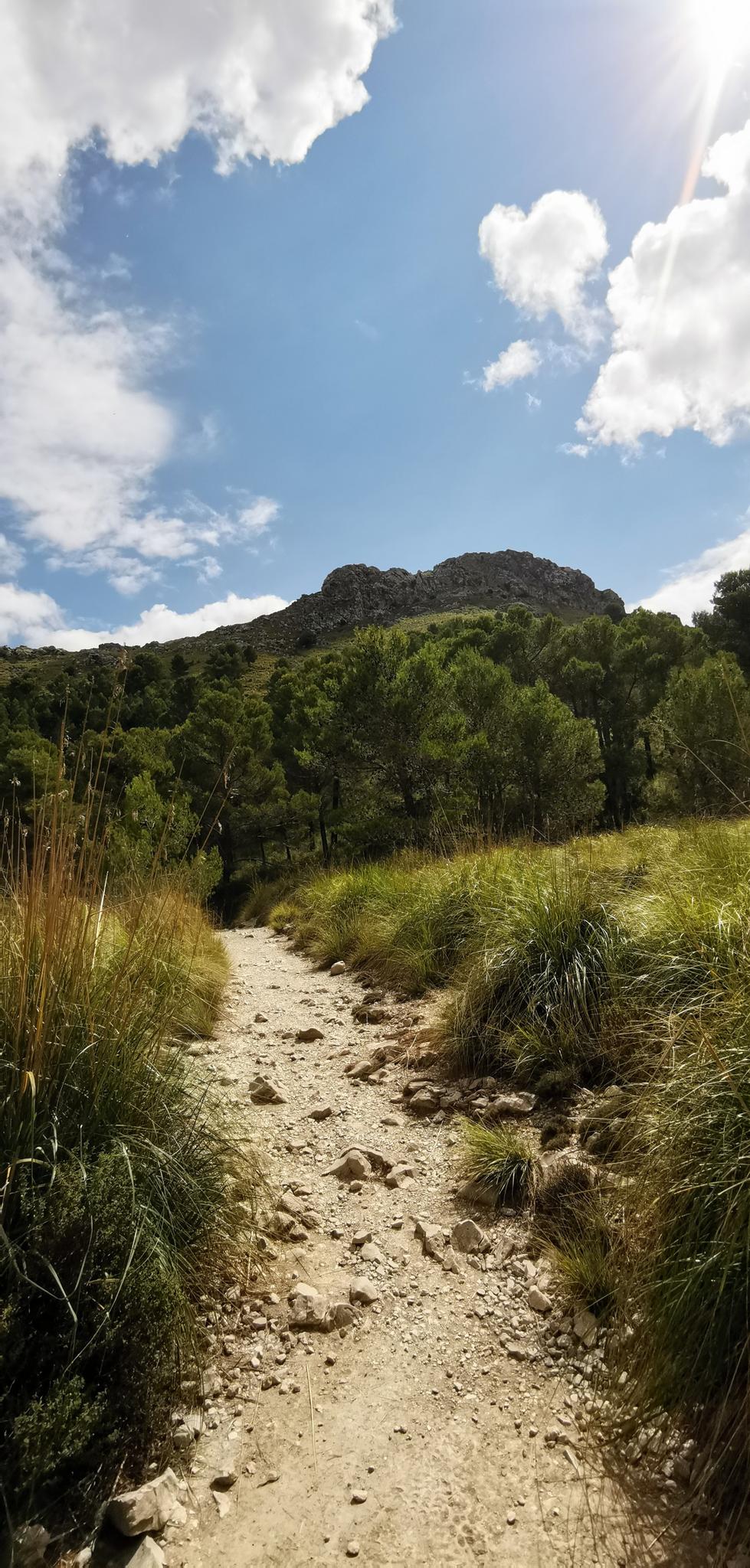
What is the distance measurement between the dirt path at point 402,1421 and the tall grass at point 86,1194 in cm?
28

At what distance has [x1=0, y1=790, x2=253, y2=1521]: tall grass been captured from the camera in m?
1.73

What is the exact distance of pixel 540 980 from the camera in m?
4.18

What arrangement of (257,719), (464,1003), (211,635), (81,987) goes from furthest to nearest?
(211,635), (257,719), (464,1003), (81,987)

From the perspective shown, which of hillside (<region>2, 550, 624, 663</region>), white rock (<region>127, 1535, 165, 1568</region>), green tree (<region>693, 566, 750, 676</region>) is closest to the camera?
white rock (<region>127, 1535, 165, 1568</region>)

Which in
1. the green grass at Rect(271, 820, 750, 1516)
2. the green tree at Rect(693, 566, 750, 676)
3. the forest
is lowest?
the green grass at Rect(271, 820, 750, 1516)

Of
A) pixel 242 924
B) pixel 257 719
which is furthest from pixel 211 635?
pixel 242 924

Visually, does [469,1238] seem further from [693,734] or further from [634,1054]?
[693,734]

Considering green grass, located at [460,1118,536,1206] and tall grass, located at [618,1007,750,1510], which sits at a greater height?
tall grass, located at [618,1007,750,1510]

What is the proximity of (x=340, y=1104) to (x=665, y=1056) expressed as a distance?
2.50 m

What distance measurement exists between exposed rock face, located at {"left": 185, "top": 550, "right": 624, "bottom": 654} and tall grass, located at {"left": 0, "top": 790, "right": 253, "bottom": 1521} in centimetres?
8348

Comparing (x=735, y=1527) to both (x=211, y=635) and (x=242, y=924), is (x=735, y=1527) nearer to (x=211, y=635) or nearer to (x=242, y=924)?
(x=242, y=924)

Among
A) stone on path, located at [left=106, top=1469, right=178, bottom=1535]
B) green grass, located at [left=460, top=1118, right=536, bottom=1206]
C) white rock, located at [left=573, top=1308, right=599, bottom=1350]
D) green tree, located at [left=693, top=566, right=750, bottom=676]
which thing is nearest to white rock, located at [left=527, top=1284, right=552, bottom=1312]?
white rock, located at [left=573, top=1308, right=599, bottom=1350]

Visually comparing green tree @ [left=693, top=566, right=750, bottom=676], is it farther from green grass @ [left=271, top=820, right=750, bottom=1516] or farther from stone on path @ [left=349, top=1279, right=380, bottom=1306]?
stone on path @ [left=349, top=1279, right=380, bottom=1306]

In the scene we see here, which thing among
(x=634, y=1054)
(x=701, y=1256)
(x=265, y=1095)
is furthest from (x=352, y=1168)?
(x=701, y=1256)
